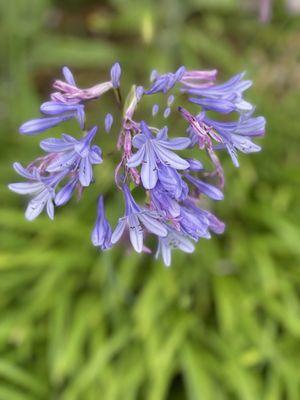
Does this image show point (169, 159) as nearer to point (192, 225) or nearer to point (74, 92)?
point (192, 225)

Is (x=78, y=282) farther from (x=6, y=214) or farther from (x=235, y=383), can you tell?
(x=235, y=383)

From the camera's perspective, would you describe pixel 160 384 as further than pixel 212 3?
No

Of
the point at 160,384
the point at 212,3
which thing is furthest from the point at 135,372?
the point at 212,3

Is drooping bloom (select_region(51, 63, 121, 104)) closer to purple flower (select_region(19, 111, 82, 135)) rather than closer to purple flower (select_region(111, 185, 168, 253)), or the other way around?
purple flower (select_region(19, 111, 82, 135))

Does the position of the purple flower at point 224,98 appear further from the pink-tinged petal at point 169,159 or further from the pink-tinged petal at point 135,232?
the pink-tinged petal at point 135,232

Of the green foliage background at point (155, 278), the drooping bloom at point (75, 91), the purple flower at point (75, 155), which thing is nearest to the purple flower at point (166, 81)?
the drooping bloom at point (75, 91)
